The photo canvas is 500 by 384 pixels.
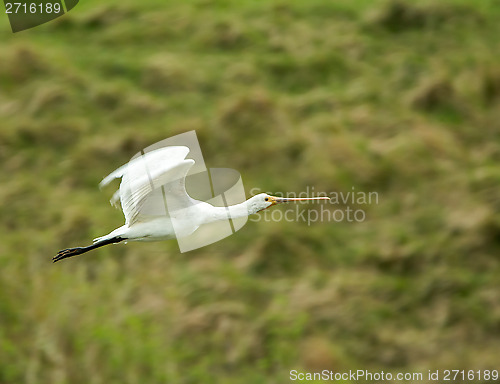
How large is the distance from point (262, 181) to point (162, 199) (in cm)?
530

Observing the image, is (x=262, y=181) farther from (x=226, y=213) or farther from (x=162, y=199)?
(x=162, y=199)

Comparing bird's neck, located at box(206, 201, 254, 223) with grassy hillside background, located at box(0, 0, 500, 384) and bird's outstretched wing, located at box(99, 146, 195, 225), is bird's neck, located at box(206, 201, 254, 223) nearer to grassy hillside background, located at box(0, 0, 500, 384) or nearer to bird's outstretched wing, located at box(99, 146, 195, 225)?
bird's outstretched wing, located at box(99, 146, 195, 225)

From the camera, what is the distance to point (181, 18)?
1689cm

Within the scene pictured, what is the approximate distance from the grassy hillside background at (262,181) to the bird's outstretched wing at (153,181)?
2.92 meters

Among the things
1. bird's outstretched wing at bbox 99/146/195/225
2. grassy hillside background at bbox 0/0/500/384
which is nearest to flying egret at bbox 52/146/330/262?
bird's outstretched wing at bbox 99/146/195/225

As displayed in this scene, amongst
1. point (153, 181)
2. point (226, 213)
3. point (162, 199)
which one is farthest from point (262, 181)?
point (153, 181)

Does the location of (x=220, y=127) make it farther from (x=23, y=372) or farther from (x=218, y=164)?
(x=23, y=372)

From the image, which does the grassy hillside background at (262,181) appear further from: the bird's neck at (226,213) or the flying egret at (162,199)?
the bird's neck at (226,213)

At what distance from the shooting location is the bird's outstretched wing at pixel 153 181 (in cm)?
793

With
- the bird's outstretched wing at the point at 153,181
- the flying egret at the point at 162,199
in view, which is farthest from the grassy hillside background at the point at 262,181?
the bird's outstretched wing at the point at 153,181

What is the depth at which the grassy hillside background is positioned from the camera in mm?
11445

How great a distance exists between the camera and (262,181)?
1363cm

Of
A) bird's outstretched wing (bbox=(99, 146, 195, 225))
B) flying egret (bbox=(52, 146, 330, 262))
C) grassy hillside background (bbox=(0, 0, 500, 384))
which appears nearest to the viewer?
bird's outstretched wing (bbox=(99, 146, 195, 225))

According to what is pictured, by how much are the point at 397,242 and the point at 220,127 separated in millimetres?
3469
